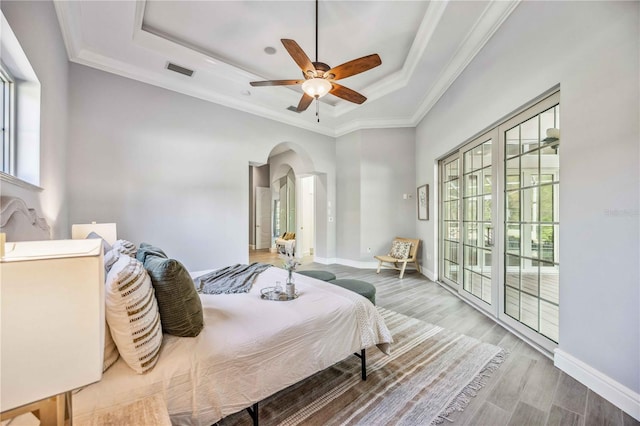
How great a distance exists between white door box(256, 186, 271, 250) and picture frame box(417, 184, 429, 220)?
5.29 meters

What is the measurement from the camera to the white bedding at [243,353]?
1141 mm

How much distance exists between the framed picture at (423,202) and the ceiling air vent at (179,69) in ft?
14.2

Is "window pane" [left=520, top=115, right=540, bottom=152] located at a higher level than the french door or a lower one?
higher

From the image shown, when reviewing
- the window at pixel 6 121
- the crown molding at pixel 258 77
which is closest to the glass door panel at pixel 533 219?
the crown molding at pixel 258 77

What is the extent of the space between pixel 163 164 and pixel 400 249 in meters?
4.41

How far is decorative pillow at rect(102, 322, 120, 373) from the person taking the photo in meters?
1.15

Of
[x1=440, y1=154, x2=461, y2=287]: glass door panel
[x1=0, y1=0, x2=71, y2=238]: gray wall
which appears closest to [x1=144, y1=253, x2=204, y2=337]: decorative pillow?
[x1=0, y1=0, x2=71, y2=238]: gray wall

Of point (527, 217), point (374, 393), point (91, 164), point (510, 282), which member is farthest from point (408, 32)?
point (91, 164)

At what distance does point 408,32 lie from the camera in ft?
10.8

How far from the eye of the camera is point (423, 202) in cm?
527

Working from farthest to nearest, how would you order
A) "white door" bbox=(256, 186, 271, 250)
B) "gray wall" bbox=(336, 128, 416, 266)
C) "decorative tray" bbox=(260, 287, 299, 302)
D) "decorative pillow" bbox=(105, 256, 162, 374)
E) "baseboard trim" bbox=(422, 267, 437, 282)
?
"white door" bbox=(256, 186, 271, 250)
"gray wall" bbox=(336, 128, 416, 266)
"baseboard trim" bbox=(422, 267, 437, 282)
"decorative tray" bbox=(260, 287, 299, 302)
"decorative pillow" bbox=(105, 256, 162, 374)

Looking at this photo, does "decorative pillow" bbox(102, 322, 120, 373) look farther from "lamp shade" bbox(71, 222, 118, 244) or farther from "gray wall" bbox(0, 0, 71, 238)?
"lamp shade" bbox(71, 222, 118, 244)

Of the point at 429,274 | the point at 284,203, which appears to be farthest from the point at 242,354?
the point at 284,203

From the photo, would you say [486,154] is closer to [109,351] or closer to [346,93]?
[346,93]
